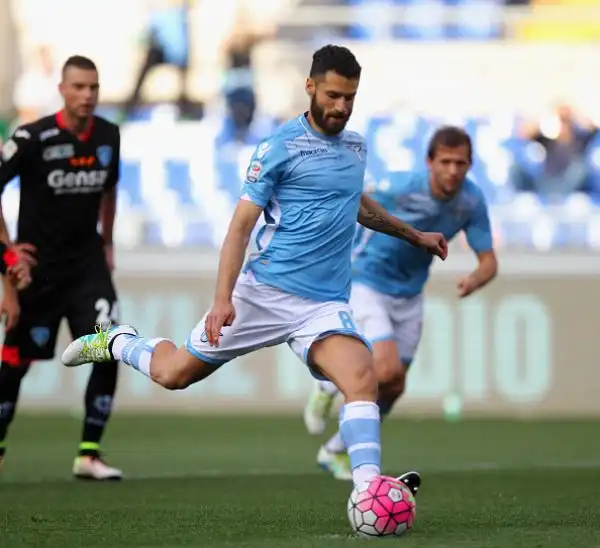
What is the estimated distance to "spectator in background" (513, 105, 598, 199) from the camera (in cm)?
1667

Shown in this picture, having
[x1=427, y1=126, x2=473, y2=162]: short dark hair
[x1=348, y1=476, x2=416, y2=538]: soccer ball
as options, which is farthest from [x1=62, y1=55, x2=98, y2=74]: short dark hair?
[x1=348, y1=476, x2=416, y2=538]: soccer ball

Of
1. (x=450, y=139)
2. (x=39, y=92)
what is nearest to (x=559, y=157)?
(x=39, y=92)

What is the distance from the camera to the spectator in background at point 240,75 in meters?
17.0

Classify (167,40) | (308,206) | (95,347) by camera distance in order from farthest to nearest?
(167,40), (95,347), (308,206)

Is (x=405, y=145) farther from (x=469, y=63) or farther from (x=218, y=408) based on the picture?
(x=218, y=408)

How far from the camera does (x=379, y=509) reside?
6039mm

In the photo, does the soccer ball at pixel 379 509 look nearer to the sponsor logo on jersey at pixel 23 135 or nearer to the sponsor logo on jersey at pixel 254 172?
the sponsor logo on jersey at pixel 254 172

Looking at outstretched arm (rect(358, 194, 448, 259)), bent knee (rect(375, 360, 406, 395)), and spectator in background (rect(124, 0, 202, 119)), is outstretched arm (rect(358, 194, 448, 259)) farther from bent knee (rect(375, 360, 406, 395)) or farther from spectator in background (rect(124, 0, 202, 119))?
spectator in background (rect(124, 0, 202, 119))

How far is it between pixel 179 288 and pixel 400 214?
258 inches

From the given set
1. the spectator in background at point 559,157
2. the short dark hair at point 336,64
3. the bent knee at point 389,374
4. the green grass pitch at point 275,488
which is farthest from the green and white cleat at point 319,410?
the spectator in background at point 559,157

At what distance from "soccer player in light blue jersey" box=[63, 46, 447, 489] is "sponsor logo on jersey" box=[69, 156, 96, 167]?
7.65ft

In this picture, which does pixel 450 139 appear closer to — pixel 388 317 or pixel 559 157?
pixel 388 317

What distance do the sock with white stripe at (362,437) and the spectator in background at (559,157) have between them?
10.6 metres

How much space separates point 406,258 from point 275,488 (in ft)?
5.80
